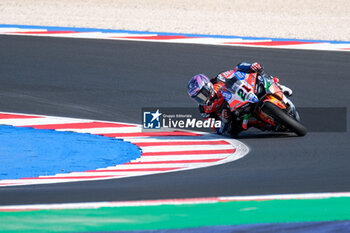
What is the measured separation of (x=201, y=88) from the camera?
9.08 m

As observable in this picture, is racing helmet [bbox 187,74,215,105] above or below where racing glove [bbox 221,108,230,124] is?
above

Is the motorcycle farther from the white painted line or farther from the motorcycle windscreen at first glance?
the white painted line

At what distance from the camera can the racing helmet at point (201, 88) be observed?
29.8 feet

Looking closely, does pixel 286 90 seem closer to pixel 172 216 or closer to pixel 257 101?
pixel 257 101

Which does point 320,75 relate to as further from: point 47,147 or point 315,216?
point 315,216

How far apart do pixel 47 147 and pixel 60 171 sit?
1180 mm

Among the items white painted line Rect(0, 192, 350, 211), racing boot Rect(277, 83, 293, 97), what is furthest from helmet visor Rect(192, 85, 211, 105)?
white painted line Rect(0, 192, 350, 211)

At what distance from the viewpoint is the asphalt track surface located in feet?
20.5

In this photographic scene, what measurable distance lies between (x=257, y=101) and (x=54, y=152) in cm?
238

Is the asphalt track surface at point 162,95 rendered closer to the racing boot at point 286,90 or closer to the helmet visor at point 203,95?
the racing boot at point 286,90

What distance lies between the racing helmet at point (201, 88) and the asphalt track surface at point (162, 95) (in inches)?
28.5

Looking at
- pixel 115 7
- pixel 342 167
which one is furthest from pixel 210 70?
pixel 115 7

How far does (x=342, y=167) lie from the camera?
7.60 m

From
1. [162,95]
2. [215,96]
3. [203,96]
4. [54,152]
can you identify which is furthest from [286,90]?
[54,152]
